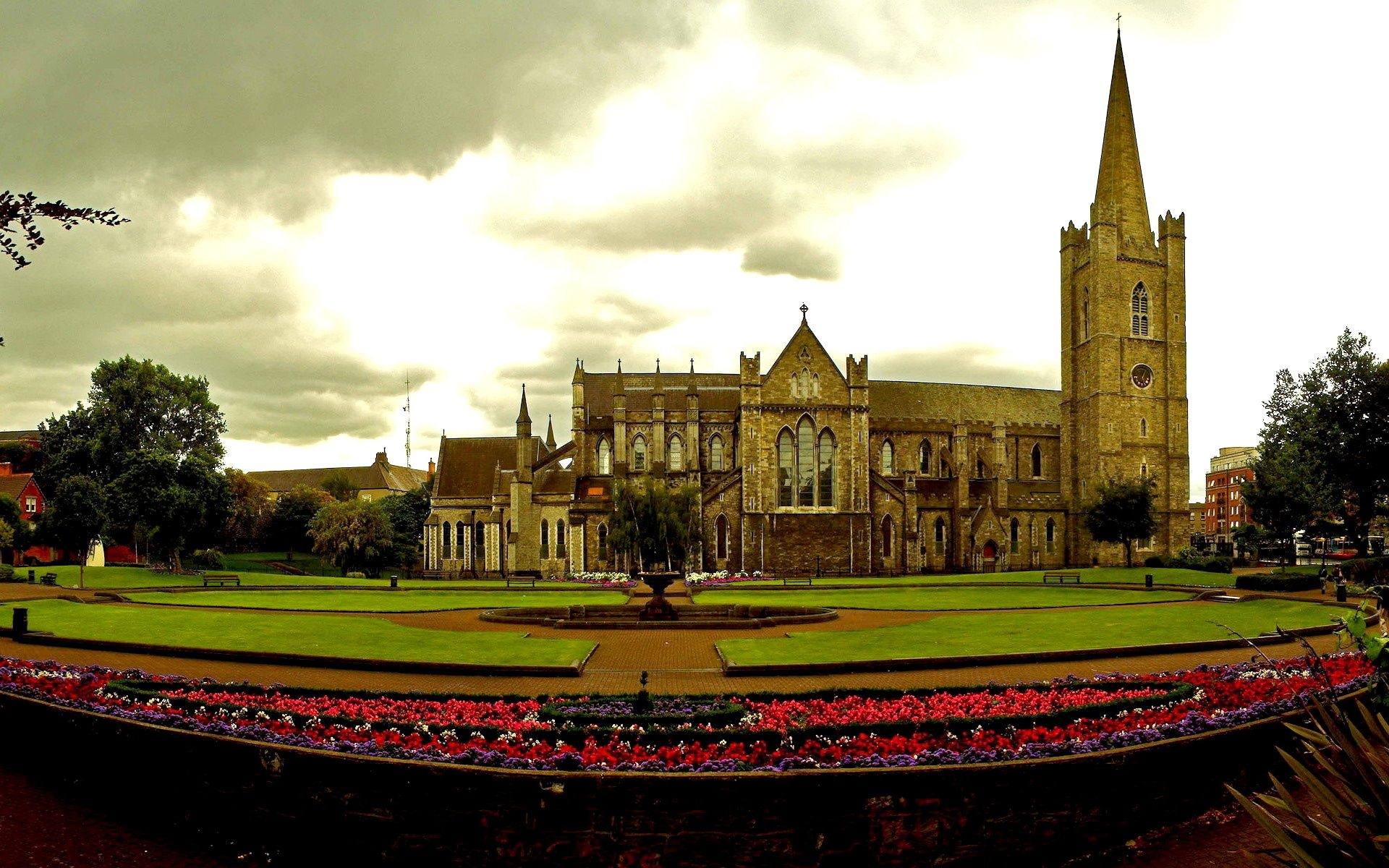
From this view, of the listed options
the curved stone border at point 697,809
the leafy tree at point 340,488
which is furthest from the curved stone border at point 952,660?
the leafy tree at point 340,488

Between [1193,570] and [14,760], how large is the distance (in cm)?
5814

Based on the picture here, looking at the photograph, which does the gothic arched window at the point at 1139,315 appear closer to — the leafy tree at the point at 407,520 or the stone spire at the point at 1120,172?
the stone spire at the point at 1120,172

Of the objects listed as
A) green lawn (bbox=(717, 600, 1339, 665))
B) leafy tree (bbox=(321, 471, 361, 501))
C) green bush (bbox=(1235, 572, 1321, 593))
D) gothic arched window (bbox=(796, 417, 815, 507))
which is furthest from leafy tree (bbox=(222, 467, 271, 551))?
green bush (bbox=(1235, 572, 1321, 593))

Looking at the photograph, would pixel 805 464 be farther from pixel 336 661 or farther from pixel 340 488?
pixel 340 488

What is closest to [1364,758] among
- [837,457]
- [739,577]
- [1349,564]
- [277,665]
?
[277,665]

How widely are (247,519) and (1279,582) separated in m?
94.9

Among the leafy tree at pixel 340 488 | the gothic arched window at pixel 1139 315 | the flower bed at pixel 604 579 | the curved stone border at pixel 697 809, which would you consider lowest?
the flower bed at pixel 604 579

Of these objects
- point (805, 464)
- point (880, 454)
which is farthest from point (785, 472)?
point (880, 454)

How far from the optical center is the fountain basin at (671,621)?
30.2 metres

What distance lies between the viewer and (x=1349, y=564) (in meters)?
46.1

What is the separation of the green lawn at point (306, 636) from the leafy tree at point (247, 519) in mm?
67393

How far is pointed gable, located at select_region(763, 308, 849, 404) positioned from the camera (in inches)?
2606

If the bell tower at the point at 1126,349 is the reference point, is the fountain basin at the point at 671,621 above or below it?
below

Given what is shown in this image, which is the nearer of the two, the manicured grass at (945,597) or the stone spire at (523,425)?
the manicured grass at (945,597)
